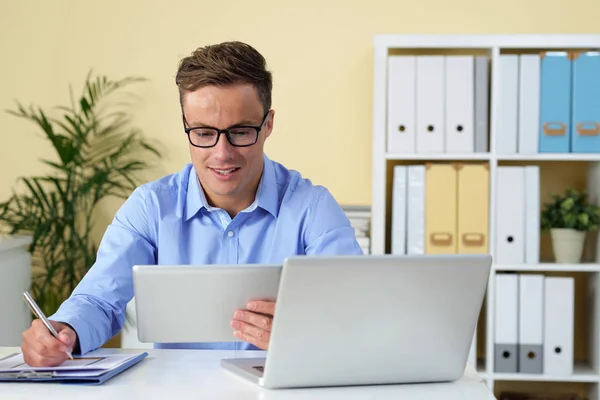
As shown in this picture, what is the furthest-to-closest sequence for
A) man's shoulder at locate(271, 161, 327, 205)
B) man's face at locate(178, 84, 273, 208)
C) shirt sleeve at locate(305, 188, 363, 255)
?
man's shoulder at locate(271, 161, 327, 205) → shirt sleeve at locate(305, 188, 363, 255) → man's face at locate(178, 84, 273, 208)

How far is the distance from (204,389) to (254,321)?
14 cm

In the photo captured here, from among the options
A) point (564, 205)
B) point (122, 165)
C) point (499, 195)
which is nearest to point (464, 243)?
point (499, 195)

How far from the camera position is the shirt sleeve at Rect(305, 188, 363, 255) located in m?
1.93

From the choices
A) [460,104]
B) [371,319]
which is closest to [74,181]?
[460,104]

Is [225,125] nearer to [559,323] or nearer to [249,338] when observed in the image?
[249,338]

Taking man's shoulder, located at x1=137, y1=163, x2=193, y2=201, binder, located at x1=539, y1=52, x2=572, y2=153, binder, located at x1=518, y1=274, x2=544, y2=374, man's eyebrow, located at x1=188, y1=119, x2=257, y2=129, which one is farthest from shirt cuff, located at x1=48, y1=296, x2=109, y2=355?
binder, located at x1=539, y1=52, x2=572, y2=153

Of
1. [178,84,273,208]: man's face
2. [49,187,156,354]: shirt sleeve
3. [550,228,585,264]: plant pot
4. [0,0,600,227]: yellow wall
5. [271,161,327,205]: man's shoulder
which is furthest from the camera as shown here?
[0,0,600,227]: yellow wall

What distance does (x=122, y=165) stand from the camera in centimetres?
359

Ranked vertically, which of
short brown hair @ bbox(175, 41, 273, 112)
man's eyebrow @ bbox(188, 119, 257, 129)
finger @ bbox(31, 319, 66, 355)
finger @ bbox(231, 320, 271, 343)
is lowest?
finger @ bbox(31, 319, 66, 355)

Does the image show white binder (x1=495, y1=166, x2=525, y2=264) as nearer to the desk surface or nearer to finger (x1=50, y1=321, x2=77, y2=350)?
the desk surface

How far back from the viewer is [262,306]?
1.40m

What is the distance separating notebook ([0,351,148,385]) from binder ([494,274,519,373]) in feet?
6.76

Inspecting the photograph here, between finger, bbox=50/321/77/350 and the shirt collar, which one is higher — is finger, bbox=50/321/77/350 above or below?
below

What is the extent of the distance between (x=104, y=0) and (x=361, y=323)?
267cm
